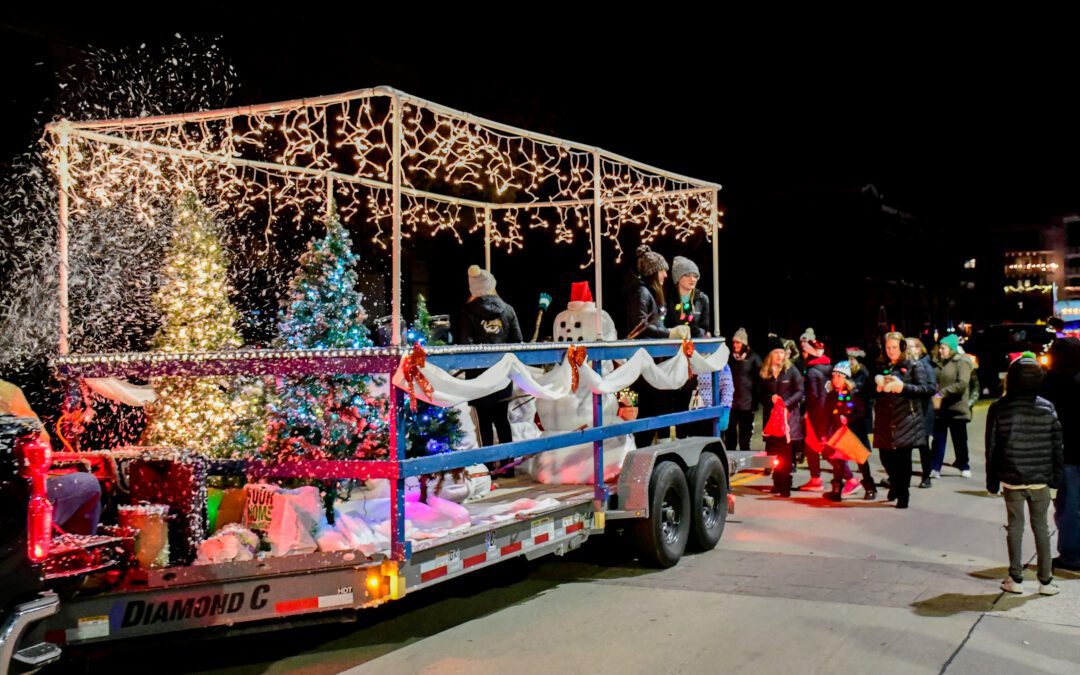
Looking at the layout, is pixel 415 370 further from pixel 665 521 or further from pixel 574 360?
pixel 665 521

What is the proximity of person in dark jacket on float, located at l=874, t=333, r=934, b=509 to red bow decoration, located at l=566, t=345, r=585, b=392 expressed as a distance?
5.03 meters

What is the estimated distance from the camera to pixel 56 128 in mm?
6523

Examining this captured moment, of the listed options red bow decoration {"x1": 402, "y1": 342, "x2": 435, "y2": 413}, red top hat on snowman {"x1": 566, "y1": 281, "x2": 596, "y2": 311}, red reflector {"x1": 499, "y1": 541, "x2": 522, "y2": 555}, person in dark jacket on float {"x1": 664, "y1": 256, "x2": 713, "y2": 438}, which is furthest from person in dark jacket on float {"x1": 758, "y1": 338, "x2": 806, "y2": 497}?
red bow decoration {"x1": 402, "y1": 342, "x2": 435, "y2": 413}

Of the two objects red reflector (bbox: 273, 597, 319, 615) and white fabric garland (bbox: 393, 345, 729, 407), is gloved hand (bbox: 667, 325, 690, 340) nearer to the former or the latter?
white fabric garland (bbox: 393, 345, 729, 407)

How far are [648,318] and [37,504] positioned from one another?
6104 millimetres

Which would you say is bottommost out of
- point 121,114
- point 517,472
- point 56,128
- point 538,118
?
point 517,472

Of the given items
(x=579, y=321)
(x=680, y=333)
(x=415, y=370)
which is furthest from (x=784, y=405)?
(x=415, y=370)

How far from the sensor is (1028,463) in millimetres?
6969

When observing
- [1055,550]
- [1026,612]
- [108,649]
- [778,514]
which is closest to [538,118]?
[778,514]

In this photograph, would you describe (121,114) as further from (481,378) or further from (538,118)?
(538,118)

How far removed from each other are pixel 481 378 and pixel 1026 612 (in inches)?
159

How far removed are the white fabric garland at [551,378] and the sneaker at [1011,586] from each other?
296cm

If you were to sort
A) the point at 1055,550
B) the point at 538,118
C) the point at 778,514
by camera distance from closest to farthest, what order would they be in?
the point at 1055,550, the point at 778,514, the point at 538,118

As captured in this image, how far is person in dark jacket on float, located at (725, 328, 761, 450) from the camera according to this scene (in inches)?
543
